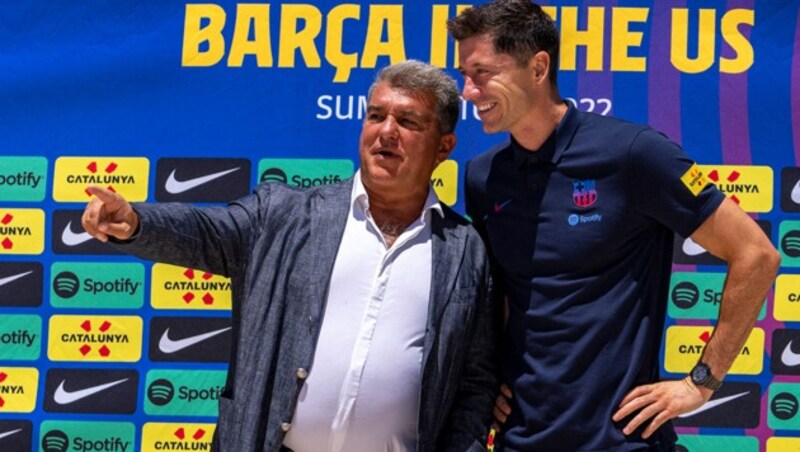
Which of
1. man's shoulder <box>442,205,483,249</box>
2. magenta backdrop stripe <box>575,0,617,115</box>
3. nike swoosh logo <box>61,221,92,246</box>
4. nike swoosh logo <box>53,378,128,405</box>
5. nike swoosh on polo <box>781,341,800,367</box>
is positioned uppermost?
magenta backdrop stripe <box>575,0,617,115</box>

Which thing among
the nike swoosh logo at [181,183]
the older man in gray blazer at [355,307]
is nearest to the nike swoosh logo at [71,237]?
the nike swoosh logo at [181,183]

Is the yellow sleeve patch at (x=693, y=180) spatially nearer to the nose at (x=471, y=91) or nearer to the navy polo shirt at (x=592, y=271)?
the navy polo shirt at (x=592, y=271)

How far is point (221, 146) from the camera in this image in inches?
116

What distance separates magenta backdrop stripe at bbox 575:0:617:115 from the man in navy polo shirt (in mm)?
838

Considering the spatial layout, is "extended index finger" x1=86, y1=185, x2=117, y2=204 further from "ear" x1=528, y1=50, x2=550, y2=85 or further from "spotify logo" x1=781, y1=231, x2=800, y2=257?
"spotify logo" x1=781, y1=231, x2=800, y2=257

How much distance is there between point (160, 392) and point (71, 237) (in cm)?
60

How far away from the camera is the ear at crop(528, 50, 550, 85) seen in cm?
209

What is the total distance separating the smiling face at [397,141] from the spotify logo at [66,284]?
4.29ft

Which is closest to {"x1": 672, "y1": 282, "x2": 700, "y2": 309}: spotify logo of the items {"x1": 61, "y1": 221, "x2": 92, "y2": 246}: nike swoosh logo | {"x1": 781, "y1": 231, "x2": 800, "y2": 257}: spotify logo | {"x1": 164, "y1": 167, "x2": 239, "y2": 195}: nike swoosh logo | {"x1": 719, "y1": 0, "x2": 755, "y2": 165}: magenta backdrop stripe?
{"x1": 781, "y1": 231, "x2": 800, "y2": 257}: spotify logo

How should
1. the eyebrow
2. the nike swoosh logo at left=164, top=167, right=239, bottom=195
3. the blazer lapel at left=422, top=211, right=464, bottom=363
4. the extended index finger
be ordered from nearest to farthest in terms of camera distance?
the extended index finger → the blazer lapel at left=422, top=211, right=464, bottom=363 → the eyebrow → the nike swoosh logo at left=164, top=167, right=239, bottom=195

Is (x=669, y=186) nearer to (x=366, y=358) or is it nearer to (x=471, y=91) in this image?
(x=471, y=91)

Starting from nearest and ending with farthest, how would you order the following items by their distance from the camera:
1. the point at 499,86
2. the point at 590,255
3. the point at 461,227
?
the point at 590,255 < the point at 499,86 < the point at 461,227

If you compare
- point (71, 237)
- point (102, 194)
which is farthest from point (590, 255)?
point (71, 237)

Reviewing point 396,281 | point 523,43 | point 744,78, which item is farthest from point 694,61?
point 396,281
